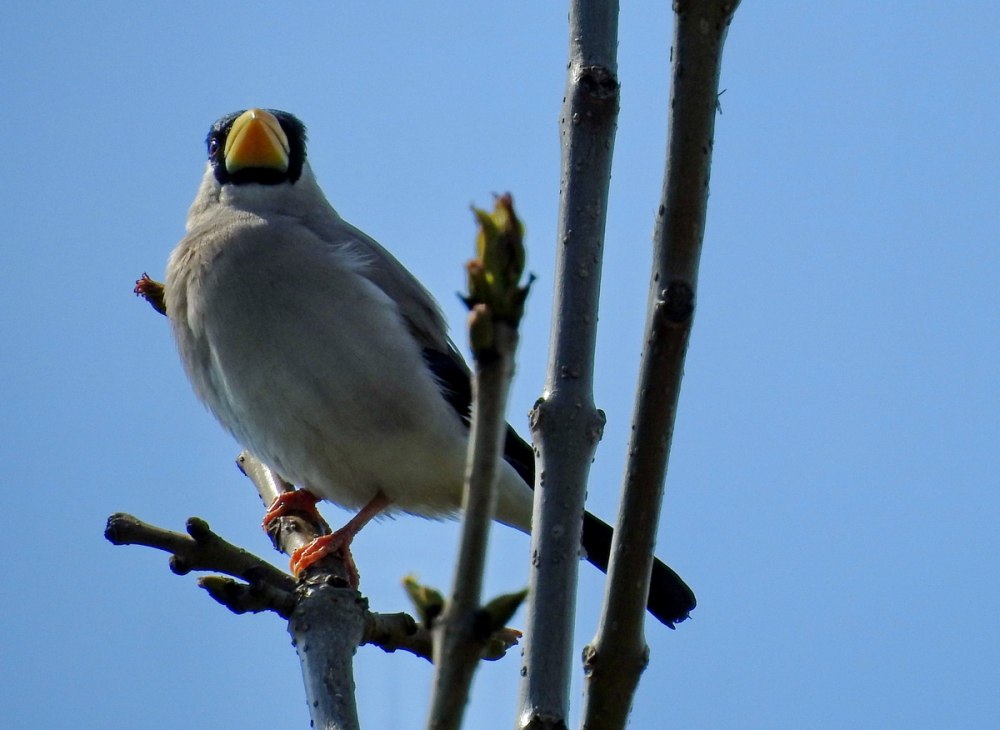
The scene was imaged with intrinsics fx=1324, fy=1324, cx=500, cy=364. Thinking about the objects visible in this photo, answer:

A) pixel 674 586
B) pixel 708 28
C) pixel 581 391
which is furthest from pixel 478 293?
pixel 674 586

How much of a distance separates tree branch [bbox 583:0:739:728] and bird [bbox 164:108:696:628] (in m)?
2.68

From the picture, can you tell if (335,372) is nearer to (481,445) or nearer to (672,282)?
(672,282)

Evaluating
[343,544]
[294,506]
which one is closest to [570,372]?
[343,544]

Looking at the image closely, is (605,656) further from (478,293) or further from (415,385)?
(415,385)

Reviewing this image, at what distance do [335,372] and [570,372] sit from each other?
273 cm

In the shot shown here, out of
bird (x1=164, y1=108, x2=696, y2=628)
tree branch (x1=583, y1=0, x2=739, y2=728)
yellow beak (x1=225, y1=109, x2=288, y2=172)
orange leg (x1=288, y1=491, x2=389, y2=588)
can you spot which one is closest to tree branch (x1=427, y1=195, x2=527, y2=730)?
tree branch (x1=583, y1=0, x2=739, y2=728)

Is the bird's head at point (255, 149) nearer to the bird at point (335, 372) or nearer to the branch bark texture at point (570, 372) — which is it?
the bird at point (335, 372)

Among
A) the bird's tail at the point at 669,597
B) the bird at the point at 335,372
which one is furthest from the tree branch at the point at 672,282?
the bird's tail at the point at 669,597

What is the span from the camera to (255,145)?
636 cm

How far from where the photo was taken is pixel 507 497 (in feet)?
17.8

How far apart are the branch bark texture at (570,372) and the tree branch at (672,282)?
140 millimetres

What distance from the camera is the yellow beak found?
6.33 meters

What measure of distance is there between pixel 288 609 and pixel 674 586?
2.11 metres

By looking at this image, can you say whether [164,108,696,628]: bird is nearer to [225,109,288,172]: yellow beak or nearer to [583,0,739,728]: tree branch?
[225,109,288,172]: yellow beak
